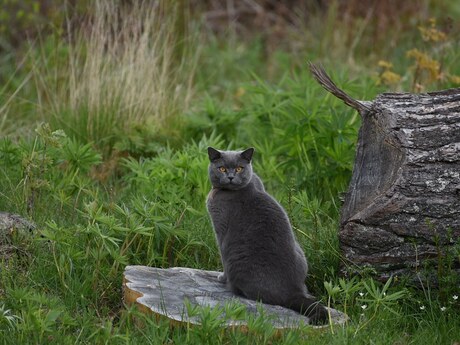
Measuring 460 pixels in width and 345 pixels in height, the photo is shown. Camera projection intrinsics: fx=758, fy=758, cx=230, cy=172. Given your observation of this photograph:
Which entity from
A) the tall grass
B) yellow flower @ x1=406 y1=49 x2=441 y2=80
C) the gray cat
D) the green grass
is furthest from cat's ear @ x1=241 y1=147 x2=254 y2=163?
yellow flower @ x1=406 y1=49 x2=441 y2=80

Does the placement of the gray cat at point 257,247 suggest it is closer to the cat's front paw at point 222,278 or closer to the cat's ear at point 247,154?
the cat's front paw at point 222,278

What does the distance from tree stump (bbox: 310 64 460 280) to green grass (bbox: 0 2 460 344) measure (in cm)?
15

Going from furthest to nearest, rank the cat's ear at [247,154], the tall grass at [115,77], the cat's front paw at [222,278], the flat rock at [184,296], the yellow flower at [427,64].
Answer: the yellow flower at [427,64]
the tall grass at [115,77]
the cat's ear at [247,154]
the cat's front paw at [222,278]
the flat rock at [184,296]

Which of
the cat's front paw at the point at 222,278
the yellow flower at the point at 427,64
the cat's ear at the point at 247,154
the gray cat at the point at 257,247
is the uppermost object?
the yellow flower at the point at 427,64

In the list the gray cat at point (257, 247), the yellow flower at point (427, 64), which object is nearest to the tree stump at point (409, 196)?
the gray cat at point (257, 247)

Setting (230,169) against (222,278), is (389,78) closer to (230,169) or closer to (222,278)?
(230,169)

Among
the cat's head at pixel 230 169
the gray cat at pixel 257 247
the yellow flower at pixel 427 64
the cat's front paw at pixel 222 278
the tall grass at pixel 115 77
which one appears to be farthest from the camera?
the yellow flower at pixel 427 64

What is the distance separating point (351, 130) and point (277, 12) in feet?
24.4

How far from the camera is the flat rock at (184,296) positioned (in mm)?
4094

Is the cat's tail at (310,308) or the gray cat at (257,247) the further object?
the gray cat at (257,247)

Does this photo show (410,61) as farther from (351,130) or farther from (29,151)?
(29,151)

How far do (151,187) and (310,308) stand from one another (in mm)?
2068

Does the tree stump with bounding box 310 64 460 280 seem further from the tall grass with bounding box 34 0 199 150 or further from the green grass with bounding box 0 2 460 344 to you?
the tall grass with bounding box 34 0 199 150

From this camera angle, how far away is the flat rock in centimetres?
409
